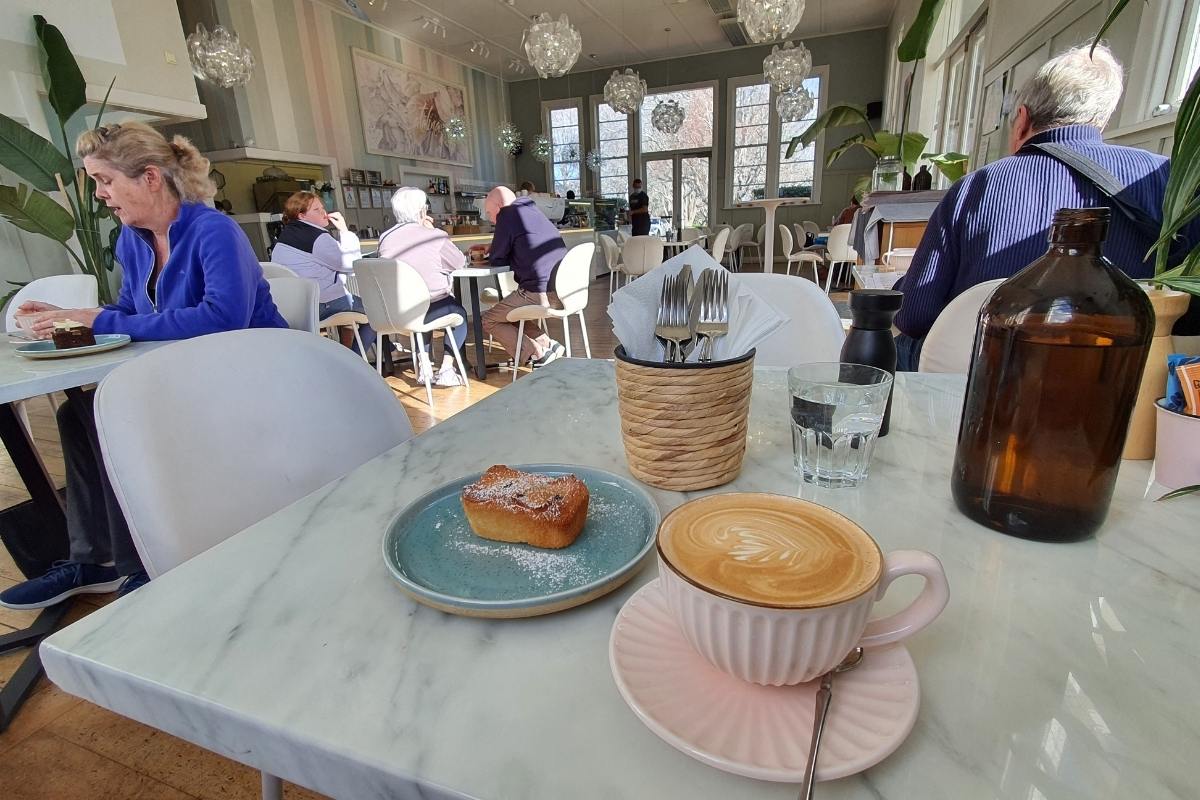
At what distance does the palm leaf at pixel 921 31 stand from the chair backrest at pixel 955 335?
2168 millimetres

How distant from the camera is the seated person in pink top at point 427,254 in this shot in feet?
12.2

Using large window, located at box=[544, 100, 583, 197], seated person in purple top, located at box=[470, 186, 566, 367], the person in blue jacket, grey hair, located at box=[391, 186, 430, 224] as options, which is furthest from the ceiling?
the person in blue jacket

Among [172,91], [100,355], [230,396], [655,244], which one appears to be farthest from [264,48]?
[230,396]

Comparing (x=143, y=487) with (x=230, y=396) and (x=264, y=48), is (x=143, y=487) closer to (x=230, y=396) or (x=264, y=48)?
(x=230, y=396)

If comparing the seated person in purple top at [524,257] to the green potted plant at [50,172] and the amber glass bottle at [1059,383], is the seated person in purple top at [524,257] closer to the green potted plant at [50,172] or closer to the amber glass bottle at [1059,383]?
the green potted plant at [50,172]

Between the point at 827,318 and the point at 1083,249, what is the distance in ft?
2.88

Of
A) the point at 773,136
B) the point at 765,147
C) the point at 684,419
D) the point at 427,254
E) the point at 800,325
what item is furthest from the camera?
the point at 765,147

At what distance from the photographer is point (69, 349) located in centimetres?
148

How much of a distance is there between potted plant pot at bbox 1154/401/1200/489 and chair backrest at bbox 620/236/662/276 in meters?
5.95

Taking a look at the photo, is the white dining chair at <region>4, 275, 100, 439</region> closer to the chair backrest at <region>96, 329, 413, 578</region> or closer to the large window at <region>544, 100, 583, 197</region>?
the chair backrest at <region>96, 329, 413, 578</region>

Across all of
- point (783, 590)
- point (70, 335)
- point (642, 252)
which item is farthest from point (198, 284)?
point (642, 252)

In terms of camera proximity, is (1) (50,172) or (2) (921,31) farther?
(2) (921,31)

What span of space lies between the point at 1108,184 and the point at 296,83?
8.41 meters

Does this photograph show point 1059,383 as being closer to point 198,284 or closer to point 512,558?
point 512,558
